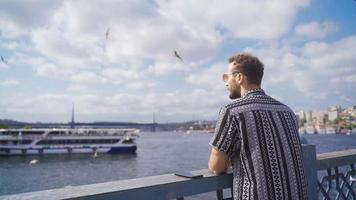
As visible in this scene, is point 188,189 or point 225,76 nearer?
point 188,189

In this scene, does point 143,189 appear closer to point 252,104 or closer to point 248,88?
point 252,104

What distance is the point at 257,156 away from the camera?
2.28 m

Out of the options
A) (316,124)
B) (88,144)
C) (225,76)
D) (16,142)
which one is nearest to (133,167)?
(88,144)

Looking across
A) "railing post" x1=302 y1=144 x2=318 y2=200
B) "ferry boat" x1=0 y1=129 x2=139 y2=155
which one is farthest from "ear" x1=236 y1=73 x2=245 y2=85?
"ferry boat" x1=0 y1=129 x2=139 y2=155

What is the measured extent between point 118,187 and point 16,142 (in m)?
69.0

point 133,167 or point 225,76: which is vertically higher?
point 225,76

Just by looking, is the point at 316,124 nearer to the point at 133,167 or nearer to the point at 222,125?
the point at 133,167

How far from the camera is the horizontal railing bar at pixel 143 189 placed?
189 cm

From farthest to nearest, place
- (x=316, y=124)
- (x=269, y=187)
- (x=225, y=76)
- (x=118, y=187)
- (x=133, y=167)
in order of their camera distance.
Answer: (x=316, y=124) → (x=133, y=167) → (x=225, y=76) → (x=269, y=187) → (x=118, y=187)

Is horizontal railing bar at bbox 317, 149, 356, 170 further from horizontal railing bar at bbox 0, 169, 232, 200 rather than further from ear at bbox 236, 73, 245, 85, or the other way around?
ear at bbox 236, 73, 245, 85

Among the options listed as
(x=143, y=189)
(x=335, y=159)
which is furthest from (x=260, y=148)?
(x=335, y=159)

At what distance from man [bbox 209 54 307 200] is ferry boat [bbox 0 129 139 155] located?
66093mm

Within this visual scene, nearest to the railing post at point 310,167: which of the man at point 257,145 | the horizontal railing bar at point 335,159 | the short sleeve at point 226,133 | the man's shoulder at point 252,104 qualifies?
the horizontal railing bar at point 335,159

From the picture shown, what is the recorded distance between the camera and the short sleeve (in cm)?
236
